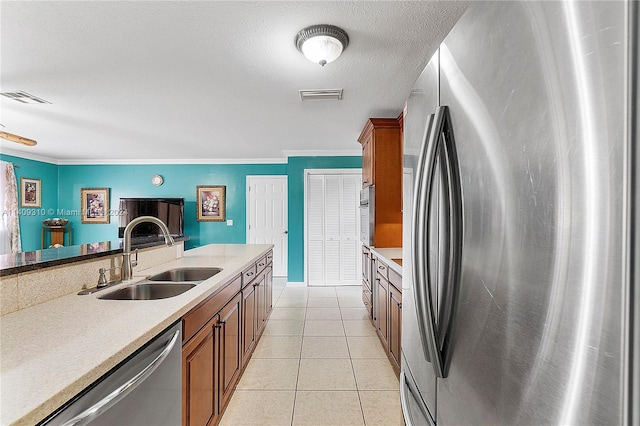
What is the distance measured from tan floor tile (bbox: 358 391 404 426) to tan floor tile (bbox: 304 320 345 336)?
1064mm

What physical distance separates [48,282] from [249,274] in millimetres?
1328

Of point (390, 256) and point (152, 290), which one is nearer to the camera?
point (152, 290)

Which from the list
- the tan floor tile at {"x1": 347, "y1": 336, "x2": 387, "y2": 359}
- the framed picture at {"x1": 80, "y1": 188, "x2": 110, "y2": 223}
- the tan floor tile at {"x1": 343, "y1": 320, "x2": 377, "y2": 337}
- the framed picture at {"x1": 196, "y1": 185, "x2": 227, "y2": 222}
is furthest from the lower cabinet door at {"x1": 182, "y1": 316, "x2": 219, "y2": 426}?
the framed picture at {"x1": 80, "y1": 188, "x2": 110, "y2": 223}

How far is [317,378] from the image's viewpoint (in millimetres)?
2277

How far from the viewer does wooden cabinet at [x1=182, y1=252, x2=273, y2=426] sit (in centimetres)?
129

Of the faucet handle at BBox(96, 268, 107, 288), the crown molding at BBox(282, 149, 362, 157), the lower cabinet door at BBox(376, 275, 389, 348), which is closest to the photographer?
the faucet handle at BBox(96, 268, 107, 288)

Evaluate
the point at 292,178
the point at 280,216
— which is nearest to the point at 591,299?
the point at 292,178

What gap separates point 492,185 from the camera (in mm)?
569

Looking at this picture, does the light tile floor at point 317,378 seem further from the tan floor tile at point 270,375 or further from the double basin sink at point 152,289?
the double basin sink at point 152,289

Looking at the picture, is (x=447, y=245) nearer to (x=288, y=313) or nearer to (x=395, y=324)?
(x=395, y=324)

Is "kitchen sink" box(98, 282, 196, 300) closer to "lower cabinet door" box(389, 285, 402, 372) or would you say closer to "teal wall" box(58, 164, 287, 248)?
"lower cabinet door" box(389, 285, 402, 372)

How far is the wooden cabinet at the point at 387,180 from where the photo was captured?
342 cm

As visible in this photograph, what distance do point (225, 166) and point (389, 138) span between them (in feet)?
12.6

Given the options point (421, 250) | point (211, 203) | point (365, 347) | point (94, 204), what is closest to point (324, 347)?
point (365, 347)
